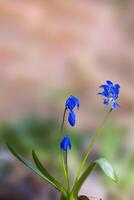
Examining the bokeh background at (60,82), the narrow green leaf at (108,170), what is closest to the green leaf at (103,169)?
the narrow green leaf at (108,170)

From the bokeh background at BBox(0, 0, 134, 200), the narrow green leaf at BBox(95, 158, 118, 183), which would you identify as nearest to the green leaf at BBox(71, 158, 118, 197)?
the narrow green leaf at BBox(95, 158, 118, 183)

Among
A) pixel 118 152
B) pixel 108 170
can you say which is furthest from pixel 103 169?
pixel 118 152

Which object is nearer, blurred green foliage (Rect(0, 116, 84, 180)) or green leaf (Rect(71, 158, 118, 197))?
green leaf (Rect(71, 158, 118, 197))

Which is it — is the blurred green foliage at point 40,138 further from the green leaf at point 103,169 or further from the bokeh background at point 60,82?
the green leaf at point 103,169

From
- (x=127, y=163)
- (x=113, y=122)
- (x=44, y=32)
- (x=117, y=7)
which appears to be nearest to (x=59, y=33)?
(x=44, y=32)

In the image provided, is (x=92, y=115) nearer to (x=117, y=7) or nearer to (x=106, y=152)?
(x=106, y=152)

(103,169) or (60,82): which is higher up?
(60,82)

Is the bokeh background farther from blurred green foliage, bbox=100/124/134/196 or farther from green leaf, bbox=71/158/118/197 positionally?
green leaf, bbox=71/158/118/197

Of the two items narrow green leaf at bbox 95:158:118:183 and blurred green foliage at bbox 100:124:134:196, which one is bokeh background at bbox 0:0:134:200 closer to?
blurred green foliage at bbox 100:124:134:196

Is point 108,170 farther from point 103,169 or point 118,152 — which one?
point 118,152
